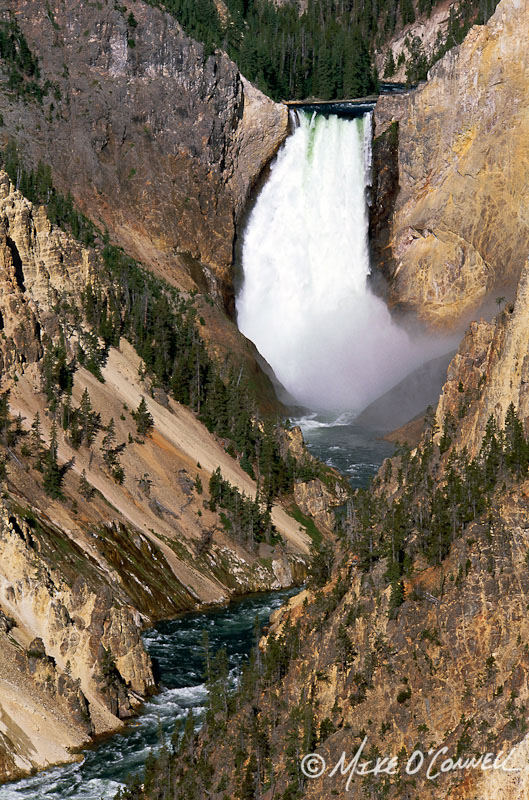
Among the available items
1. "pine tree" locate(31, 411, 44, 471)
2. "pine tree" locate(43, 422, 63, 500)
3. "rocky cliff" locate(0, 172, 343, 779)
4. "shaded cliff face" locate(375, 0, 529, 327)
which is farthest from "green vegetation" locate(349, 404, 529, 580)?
"shaded cliff face" locate(375, 0, 529, 327)

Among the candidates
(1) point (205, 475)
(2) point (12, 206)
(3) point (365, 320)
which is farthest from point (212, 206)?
(1) point (205, 475)

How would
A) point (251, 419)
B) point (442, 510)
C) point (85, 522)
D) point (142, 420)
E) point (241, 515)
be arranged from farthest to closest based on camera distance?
1. point (251, 419)
2. point (142, 420)
3. point (241, 515)
4. point (85, 522)
5. point (442, 510)

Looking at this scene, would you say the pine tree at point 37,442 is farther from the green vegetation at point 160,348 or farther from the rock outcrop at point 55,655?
the rock outcrop at point 55,655

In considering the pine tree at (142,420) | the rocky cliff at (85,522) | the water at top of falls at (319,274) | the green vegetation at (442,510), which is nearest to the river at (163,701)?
the rocky cliff at (85,522)

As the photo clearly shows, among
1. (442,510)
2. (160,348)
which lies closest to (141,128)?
(160,348)

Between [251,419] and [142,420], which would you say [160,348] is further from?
[142,420]
